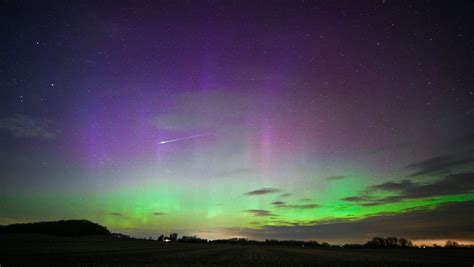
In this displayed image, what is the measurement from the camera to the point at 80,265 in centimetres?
3472

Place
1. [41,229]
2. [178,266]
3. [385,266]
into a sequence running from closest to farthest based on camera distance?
[178,266] → [385,266] → [41,229]

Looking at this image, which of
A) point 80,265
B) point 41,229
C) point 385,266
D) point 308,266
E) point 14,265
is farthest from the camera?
point 41,229

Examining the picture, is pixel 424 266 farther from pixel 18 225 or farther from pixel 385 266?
pixel 18 225

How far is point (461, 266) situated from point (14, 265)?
2192 inches

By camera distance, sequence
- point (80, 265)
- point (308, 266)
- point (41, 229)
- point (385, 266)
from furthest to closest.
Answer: point (41, 229), point (385, 266), point (308, 266), point (80, 265)

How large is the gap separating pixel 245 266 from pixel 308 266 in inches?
341

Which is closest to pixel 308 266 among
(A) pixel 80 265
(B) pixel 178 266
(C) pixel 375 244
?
(B) pixel 178 266

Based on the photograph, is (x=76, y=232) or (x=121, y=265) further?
(x=76, y=232)

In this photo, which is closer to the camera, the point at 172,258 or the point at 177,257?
the point at 172,258

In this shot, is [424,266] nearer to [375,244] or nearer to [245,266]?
[245,266]

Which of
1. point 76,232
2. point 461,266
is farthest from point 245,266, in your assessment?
point 76,232

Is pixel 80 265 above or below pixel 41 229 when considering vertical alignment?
below

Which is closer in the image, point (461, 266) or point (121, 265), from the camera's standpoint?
point (121, 265)

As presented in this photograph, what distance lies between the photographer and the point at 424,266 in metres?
48.9
